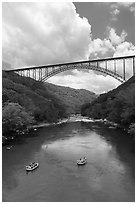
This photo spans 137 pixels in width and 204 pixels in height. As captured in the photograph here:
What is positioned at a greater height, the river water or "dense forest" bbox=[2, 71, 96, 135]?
"dense forest" bbox=[2, 71, 96, 135]

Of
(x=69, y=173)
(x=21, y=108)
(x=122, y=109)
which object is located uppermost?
(x=21, y=108)

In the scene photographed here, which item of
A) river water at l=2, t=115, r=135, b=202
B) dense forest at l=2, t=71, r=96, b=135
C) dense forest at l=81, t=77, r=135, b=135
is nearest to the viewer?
river water at l=2, t=115, r=135, b=202

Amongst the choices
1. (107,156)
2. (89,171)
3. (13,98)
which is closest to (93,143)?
(107,156)

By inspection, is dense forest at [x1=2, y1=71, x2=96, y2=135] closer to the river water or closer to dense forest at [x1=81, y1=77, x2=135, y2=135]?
the river water

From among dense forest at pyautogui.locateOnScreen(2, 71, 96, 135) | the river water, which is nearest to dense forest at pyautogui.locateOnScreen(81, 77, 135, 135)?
the river water

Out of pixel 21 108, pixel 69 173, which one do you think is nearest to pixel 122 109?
pixel 21 108

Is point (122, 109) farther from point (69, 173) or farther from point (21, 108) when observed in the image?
point (69, 173)

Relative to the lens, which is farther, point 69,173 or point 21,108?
point 21,108

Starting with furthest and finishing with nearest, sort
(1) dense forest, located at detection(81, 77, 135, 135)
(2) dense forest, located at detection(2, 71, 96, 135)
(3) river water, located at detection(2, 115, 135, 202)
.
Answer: (2) dense forest, located at detection(2, 71, 96, 135) → (1) dense forest, located at detection(81, 77, 135, 135) → (3) river water, located at detection(2, 115, 135, 202)

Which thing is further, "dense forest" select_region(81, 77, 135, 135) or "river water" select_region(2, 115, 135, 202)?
"dense forest" select_region(81, 77, 135, 135)
